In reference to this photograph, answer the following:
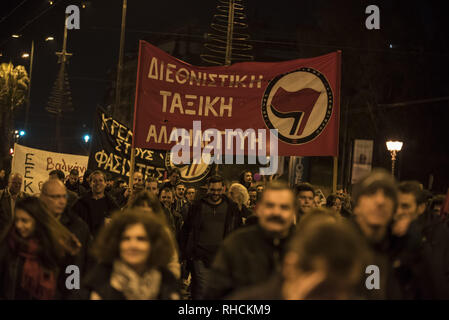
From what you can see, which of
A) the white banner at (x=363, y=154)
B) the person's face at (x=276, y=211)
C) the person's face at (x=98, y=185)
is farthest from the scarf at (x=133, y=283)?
the white banner at (x=363, y=154)

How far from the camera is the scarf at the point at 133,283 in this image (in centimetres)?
441

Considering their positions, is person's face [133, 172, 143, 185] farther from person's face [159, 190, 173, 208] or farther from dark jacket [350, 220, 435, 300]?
dark jacket [350, 220, 435, 300]

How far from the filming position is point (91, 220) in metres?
8.80

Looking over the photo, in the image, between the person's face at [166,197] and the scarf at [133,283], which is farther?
the person's face at [166,197]

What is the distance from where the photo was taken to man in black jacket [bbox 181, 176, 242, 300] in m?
9.22

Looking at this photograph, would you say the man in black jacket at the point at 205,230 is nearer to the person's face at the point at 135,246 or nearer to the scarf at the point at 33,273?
the scarf at the point at 33,273

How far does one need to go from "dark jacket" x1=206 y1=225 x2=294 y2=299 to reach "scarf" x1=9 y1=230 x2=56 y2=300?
156 cm

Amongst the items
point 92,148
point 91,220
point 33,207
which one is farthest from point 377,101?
point 33,207

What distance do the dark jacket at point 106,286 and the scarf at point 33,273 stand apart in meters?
0.91

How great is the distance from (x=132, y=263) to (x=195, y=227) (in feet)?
15.8

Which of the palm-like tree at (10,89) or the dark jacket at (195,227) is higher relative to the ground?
the palm-like tree at (10,89)

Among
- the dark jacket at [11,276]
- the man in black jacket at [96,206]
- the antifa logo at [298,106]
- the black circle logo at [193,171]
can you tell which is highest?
the antifa logo at [298,106]

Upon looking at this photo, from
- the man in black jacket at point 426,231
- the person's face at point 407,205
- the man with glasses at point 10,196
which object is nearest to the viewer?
the man in black jacket at point 426,231

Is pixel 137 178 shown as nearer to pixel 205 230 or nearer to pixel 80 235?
pixel 205 230
